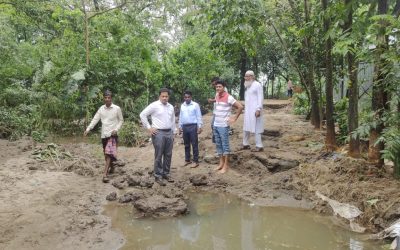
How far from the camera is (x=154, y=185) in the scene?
7.81 m

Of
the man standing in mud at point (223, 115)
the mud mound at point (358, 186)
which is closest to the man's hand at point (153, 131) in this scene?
the man standing in mud at point (223, 115)

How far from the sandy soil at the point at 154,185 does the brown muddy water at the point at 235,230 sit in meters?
0.27

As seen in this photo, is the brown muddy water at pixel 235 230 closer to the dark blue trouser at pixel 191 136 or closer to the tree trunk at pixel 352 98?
the tree trunk at pixel 352 98

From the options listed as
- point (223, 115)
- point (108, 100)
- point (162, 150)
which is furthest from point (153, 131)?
point (223, 115)

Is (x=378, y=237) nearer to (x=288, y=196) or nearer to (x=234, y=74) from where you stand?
(x=288, y=196)

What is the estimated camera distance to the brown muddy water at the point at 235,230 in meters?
5.21

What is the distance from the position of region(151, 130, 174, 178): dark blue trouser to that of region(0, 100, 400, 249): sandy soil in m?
0.28

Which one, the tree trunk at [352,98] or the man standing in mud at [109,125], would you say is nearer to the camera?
the tree trunk at [352,98]

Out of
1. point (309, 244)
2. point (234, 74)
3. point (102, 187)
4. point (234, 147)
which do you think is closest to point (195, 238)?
point (309, 244)

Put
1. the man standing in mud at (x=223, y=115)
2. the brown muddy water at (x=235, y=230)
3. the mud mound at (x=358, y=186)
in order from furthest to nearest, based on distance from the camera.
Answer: the man standing in mud at (x=223, y=115), the mud mound at (x=358, y=186), the brown muddy water at (x=235, y=230)

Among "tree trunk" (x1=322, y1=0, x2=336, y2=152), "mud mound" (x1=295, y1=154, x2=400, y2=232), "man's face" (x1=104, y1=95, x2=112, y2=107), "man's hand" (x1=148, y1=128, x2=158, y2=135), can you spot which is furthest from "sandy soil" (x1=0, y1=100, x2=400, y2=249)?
"man's face" (x1=104, y1=95, x2=112, y2=107)

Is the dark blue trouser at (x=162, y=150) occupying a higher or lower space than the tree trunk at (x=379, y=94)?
lower

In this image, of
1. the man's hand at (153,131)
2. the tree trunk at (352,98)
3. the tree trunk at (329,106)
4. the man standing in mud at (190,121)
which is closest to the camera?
the tree trunk at (352,98)

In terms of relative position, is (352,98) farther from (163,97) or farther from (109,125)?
(109,125)
